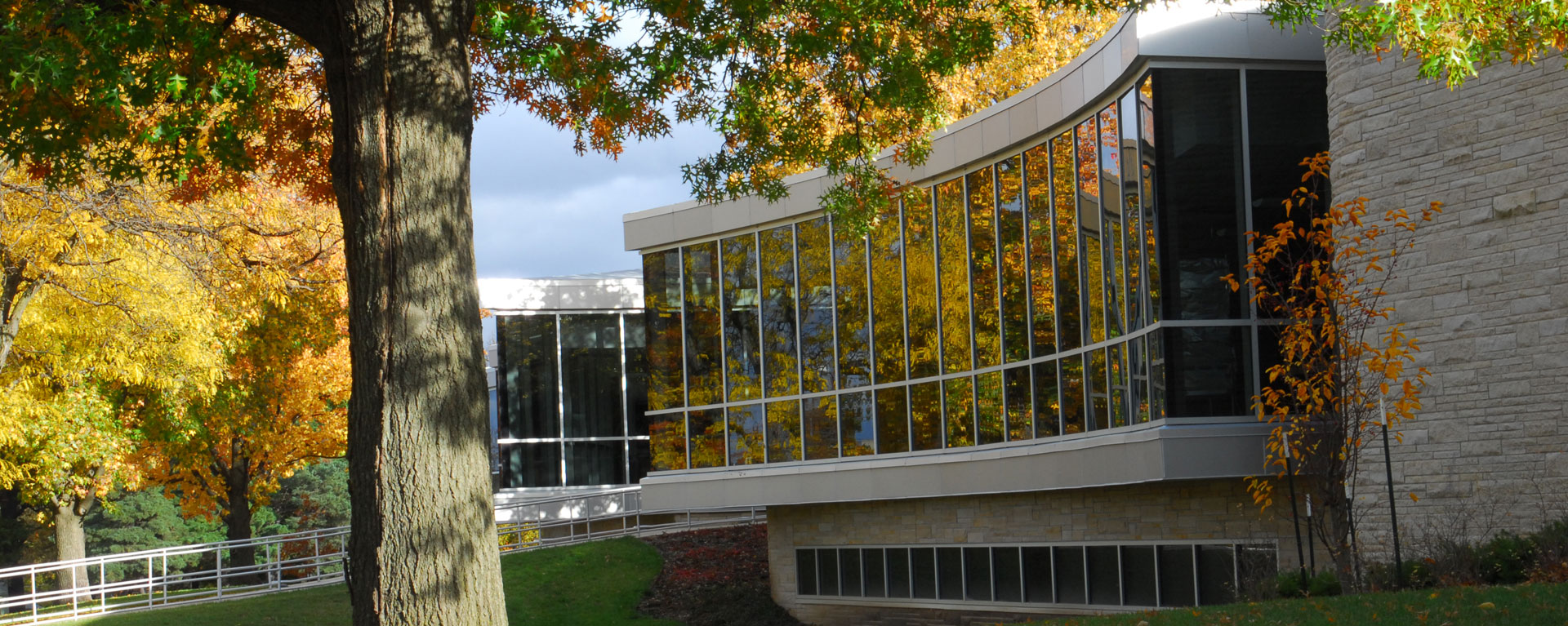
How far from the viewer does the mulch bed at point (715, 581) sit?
20312 mm

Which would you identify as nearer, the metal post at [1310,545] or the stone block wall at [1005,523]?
the metal post at [1310,545]

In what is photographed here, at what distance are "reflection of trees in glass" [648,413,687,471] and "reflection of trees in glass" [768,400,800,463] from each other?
1842mm

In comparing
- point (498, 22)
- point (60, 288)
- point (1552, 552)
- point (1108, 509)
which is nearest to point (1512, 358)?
point (1552, 552)

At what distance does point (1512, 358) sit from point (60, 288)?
17.4 m

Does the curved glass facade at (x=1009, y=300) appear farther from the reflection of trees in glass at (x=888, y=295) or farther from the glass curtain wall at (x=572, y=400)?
the glass curtain wall at (x=572, y=400)

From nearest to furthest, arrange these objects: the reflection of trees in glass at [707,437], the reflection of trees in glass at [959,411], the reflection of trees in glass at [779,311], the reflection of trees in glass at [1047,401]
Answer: the reflection of trees in glass at [1047,401] → the reflection of trees in glass at [959,411] → the reflection of trees in glass at [779,311] → the reflection of trees in glass at [707,437]

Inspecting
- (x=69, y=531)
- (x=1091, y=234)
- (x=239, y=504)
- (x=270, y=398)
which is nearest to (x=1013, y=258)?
(x=1091, y=234)

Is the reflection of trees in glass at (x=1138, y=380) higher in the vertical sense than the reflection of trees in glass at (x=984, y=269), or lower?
lower

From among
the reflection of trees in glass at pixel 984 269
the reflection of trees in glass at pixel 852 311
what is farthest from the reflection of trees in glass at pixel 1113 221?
the reflection of trees in glass at pixel 852 311

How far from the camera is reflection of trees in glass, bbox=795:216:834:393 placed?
18.1 metres

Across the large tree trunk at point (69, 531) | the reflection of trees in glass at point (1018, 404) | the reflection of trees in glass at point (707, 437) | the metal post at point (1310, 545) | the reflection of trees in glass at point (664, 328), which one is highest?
the reflection of trees in glass at point (664, 328)

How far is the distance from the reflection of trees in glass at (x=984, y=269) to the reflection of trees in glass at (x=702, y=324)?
516 cm

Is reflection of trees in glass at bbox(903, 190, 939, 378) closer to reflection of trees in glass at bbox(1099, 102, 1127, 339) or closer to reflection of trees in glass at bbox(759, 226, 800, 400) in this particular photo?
reflection of trees in glass at bbox(759, 226, 800, 400)

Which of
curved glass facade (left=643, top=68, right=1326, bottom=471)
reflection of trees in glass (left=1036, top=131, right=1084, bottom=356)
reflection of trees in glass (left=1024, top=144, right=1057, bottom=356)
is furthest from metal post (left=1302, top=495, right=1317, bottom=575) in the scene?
reflection of trees in glass (left=1024, top=144, right=1057, bottom=356)
